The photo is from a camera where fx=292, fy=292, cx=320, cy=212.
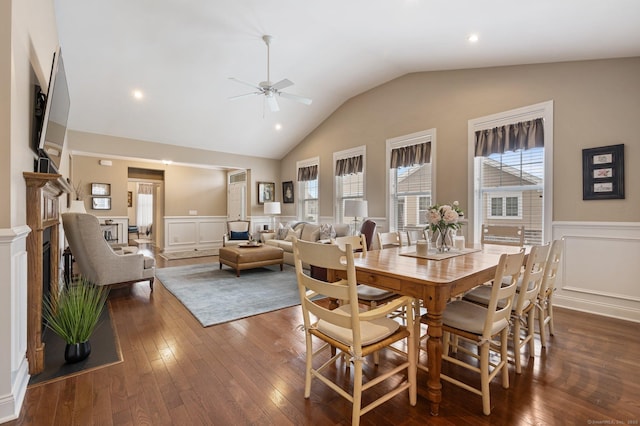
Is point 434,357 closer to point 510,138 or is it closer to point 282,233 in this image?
point 510,138

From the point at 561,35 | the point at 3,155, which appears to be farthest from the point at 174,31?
the point at 561,35

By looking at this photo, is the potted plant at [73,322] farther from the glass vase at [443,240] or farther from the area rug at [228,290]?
the glass vase at [443,240]

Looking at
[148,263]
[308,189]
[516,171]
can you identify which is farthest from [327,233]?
[516,171]

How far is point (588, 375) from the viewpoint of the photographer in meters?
2.06

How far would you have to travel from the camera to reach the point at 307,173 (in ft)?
24.1

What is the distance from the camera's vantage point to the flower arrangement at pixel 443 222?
2.50 meters

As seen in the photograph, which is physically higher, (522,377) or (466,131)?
(466,131)

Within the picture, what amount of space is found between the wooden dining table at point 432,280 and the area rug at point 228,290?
5.75 ft

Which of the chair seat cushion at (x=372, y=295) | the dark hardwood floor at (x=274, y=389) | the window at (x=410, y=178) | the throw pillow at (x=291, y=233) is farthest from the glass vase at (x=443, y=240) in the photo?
the throw pillow at (x=291, y=233)

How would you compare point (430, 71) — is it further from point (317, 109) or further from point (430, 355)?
point (430, 355)

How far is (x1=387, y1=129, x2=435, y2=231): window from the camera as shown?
192 inches

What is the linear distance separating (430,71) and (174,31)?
12.5ft

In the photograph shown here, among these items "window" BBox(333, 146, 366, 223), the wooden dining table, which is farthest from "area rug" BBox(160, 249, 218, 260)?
the wooden dining table

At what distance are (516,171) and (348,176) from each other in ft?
10.5
